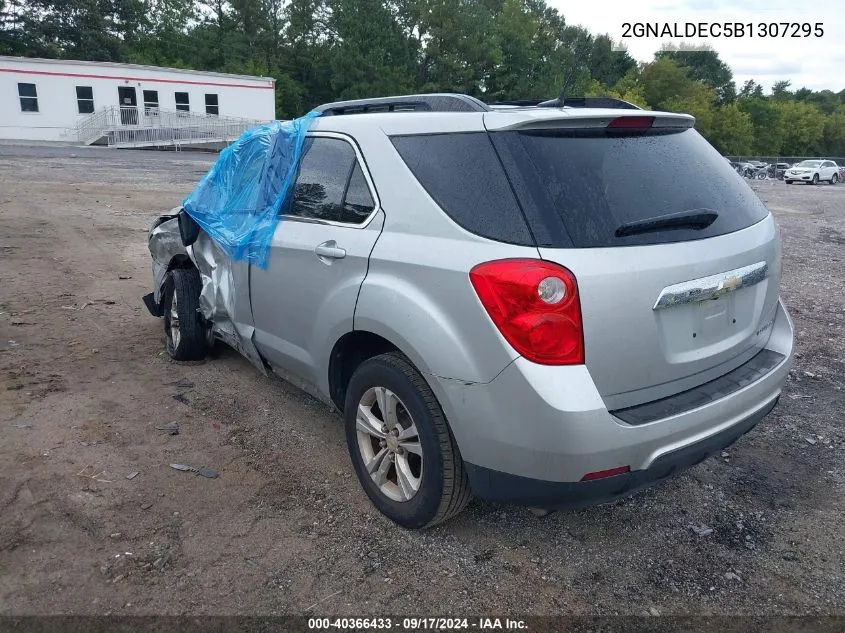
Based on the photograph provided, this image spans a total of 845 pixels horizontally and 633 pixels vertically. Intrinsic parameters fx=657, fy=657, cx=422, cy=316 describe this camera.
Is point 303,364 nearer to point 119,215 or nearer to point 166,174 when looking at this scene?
point 119,215

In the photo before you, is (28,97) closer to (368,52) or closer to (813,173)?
(368,52)

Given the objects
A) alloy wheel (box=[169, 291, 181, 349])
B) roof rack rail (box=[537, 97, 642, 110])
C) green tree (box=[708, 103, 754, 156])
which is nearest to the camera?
roof rack rail (box=[537, 97, 642, 110])

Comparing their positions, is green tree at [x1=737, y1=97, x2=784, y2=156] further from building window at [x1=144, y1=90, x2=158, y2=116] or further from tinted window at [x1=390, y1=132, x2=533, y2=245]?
tinted window at [x1=390, y1=132, x2=533, y2=245]

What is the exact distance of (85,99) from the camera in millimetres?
33906

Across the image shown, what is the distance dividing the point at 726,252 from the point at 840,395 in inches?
98.2

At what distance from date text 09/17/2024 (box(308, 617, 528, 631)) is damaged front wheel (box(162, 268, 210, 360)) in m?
2.88

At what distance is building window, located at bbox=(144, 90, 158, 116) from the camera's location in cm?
3488

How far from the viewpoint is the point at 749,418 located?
110 inches

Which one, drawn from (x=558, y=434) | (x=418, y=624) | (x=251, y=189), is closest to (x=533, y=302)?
(x=558, y=434)

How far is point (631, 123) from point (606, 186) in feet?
1.31

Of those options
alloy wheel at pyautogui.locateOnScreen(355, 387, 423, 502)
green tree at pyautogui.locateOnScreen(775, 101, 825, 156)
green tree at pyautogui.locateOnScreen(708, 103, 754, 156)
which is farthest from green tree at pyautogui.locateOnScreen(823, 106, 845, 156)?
alloy wheel at pyautogui.locateOnScreen(355, 387, 423, 502)

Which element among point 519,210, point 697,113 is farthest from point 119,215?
point 697,113

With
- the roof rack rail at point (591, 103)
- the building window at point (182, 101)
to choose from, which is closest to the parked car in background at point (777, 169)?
the building window at point (182, 101)

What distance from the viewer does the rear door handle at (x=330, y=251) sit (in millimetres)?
3026
